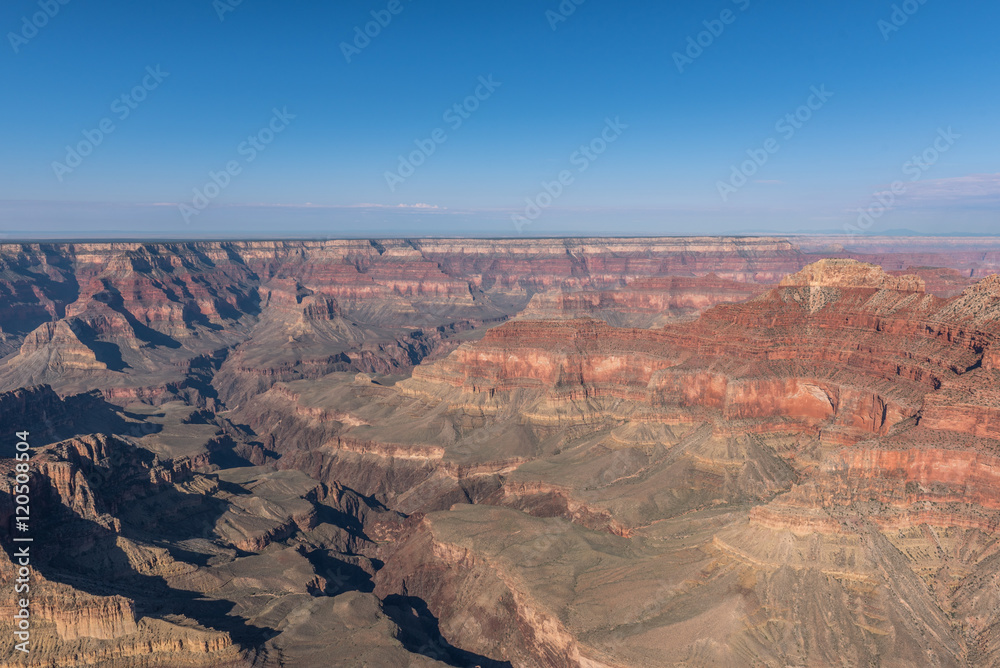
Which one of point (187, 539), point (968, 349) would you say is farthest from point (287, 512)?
point (968, 349)

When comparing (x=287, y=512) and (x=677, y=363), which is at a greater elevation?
(x=677, y=363)

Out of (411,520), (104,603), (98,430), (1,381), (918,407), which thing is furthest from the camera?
(1,381)

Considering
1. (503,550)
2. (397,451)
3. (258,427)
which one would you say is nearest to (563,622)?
(503,550)

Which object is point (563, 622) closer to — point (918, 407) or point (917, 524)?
point (917, 524)

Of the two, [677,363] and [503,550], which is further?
[677,363]

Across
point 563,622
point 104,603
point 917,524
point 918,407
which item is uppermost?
point 918,407

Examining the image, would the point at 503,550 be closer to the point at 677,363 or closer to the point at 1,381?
the point at 677,363

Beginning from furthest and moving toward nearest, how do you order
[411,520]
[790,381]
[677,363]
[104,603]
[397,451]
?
[397,451]
[677,363]
[411,520]
[790,381]
[104,603]
